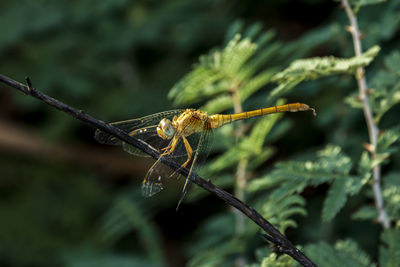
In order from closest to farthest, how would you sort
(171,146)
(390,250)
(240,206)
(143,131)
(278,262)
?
(240,206) < (278,262) < (390,250) < (171,146) < (143,131)

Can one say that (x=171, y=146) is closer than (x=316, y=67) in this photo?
No

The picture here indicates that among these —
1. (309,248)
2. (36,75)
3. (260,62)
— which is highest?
(36,75)

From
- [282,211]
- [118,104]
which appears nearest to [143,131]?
[282,211]

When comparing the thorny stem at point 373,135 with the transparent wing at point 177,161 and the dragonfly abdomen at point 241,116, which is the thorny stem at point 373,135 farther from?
the transparent wing at point 177,161

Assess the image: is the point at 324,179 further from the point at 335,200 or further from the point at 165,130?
the point at 165,130

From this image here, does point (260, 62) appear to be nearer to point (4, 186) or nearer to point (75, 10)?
point (75, 10)

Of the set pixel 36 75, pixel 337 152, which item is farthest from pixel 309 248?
pixel 36 75

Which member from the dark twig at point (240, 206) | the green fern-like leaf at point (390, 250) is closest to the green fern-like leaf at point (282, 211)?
the green fern-like leaf at point (390, 250)
